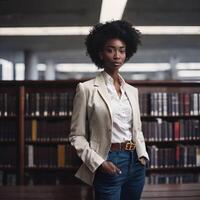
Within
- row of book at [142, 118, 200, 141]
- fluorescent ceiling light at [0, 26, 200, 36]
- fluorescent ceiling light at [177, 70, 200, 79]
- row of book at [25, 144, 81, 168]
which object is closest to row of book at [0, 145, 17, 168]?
row of book at [25, 144, 81, 168]

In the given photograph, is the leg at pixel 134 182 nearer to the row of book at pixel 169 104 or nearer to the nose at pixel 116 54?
the nose at pixel 116 54

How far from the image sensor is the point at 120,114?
1298mm

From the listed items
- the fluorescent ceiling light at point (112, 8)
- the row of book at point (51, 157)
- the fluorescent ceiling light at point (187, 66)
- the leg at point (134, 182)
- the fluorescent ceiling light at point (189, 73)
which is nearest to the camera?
the leg at point (134, 182)

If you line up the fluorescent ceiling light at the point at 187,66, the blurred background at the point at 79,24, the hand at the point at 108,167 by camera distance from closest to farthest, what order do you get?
the hand at the point at 108,167, the blurred background at the point at 79,24, the fluorescent ceiling light at the point at 187,66

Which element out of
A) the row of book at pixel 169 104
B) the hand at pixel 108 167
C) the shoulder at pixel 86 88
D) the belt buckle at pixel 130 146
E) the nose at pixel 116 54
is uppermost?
the nose at pixel 116 54

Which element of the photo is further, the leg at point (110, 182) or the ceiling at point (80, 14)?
the ceiling at point (80, 14)

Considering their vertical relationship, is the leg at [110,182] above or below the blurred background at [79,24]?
below

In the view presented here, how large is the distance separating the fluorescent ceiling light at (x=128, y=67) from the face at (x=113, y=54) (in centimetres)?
848

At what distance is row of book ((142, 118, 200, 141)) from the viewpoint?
3.58m

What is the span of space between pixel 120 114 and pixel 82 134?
16 centimetres

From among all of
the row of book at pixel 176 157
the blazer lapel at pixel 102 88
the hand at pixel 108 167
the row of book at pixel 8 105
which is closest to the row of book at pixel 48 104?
the row of book at pixel 8 105

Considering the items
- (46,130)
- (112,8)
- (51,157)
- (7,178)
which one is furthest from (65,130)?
(112,8)

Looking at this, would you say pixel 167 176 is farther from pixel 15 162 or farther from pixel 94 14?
pixel 94 14

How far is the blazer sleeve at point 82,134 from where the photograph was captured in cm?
124
